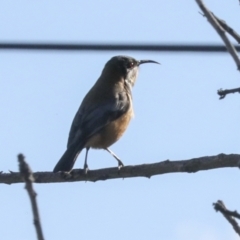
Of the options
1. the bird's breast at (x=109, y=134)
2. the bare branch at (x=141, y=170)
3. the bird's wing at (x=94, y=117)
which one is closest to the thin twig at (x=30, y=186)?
the bare branch at (x=141, y=170)

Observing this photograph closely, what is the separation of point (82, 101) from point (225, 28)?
20.1 feet

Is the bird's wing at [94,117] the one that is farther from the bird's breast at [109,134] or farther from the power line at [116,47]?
the power line at [116,47]

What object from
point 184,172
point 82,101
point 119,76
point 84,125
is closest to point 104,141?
point 84,125

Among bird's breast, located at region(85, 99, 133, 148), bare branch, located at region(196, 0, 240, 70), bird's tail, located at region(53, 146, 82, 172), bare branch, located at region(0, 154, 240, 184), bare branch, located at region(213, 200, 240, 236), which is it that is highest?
bird's breast, located at region(85, 99, 133, 148)

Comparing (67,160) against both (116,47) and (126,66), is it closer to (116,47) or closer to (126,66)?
(126,66)

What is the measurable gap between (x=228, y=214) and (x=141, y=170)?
2.58 m

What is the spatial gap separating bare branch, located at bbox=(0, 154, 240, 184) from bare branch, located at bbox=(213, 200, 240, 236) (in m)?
1.45

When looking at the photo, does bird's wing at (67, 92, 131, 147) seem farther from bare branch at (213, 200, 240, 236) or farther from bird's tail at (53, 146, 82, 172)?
bare branch at (213, 200, 240, 236)

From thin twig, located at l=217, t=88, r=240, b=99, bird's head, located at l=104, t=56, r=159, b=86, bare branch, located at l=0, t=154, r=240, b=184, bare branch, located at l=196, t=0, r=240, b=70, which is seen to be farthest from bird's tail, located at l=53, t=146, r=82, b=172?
bare branch, located at l=196, t=0, r=240, b=70

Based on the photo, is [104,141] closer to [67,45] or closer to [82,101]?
[82,101]

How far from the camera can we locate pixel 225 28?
2873 millimetres

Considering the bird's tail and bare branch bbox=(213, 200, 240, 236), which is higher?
the bird's tail

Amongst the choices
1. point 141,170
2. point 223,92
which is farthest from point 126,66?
point 223,92

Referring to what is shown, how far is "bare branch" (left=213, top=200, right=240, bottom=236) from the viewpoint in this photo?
233 centimetres
